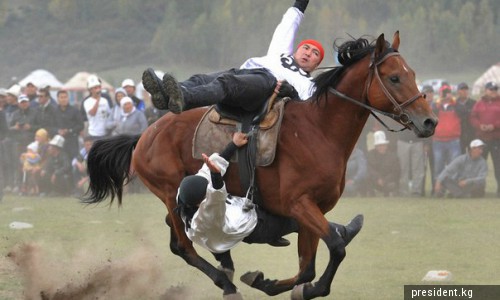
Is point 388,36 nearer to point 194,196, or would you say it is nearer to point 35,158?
point 35,158

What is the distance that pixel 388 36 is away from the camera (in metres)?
20.2

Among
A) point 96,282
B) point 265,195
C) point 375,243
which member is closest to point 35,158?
point 375,243

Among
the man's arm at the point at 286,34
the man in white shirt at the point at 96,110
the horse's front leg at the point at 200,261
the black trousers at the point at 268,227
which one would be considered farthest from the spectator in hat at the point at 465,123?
the black trousers at the point at 268,227

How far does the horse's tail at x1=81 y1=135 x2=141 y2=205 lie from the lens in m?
8.30

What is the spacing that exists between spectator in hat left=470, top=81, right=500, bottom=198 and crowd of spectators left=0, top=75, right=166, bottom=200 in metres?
4.82

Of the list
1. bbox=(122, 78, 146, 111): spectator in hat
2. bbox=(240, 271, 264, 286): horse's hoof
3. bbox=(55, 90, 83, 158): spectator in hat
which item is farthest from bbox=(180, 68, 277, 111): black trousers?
bbox=(55, 90, 83, 158): spectator in hat

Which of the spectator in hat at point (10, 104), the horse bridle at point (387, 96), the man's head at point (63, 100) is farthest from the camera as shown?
the spectator in hat at point (10, 104)

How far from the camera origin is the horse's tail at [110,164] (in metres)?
8.30

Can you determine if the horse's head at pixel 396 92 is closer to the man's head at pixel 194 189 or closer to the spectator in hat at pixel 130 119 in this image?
the man's head at pixel 194 189

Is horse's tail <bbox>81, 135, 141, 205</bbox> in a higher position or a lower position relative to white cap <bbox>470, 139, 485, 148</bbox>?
lower

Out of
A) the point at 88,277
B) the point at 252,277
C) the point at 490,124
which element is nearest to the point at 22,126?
the point at 490,124

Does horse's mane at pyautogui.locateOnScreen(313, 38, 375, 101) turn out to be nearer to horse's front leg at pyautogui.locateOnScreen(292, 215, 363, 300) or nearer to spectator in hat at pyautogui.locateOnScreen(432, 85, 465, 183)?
horse's front leg at pyautogui.locateOnScreen(292, 215, 363, 300)

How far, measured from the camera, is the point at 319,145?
6.95 metres

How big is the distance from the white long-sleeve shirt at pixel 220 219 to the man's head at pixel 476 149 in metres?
8.43
